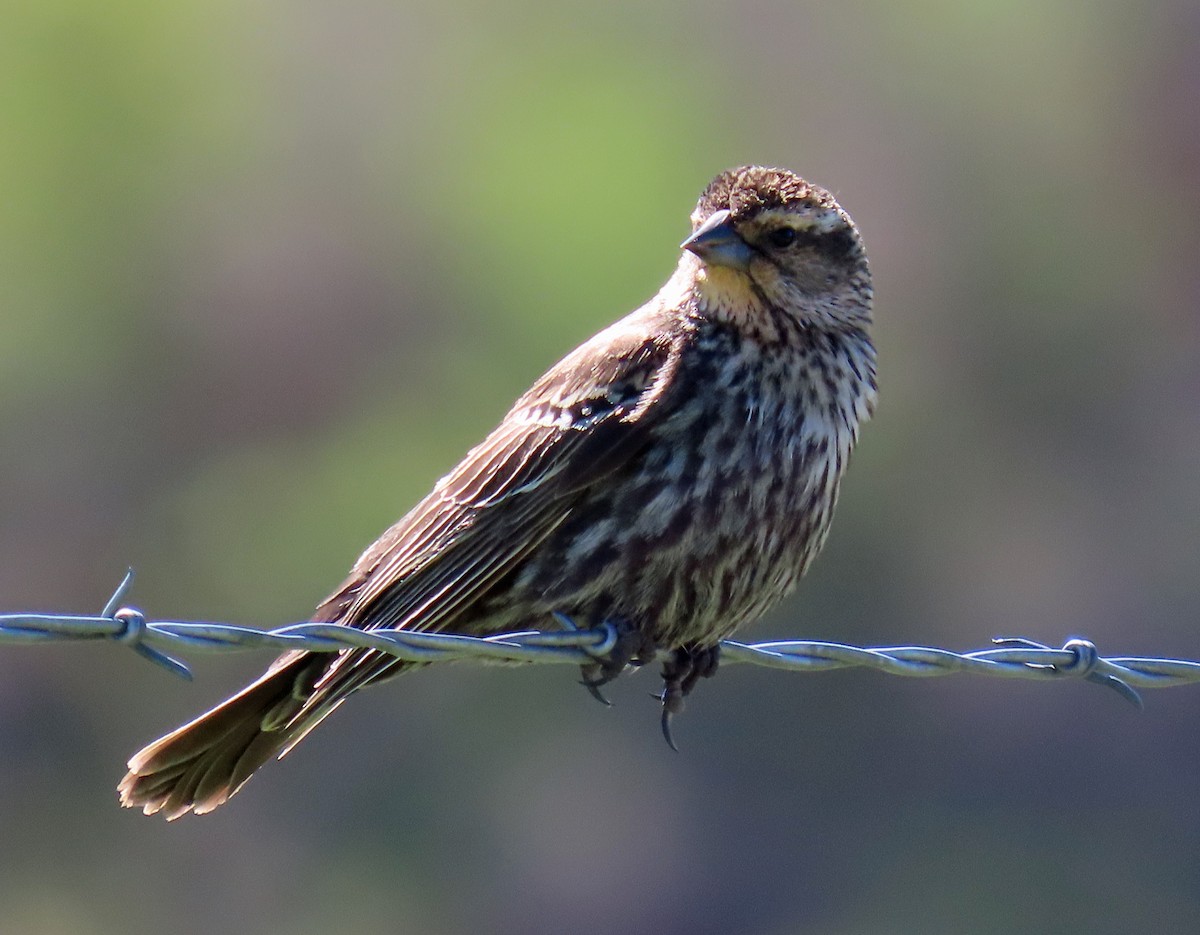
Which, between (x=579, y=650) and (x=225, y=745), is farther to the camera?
(x=225, y=745)

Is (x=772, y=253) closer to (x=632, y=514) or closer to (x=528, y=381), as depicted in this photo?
(x=632, y=514)

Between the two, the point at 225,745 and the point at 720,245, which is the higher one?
the point at 720,245

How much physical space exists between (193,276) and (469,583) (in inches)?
614

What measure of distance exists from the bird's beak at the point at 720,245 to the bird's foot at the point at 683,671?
912 mm

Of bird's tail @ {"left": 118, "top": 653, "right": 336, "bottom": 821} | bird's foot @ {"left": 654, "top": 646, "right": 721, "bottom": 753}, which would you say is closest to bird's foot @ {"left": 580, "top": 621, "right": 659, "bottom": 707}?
bird's foot @ {"left": 654, "top": 646, "right": 721, "bottom": 753}

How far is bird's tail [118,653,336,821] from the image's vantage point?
4.59 m

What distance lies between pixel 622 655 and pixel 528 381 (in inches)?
484

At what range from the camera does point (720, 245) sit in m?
5.08

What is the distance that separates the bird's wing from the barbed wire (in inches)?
9.5

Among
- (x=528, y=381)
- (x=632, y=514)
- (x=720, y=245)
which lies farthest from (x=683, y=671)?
(x=528, y=381)

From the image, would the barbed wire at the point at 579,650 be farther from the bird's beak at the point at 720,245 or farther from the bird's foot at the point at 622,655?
the bird's beak at the point at 720,245

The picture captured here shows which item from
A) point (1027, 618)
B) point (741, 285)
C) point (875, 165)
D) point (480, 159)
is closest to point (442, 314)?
point (480, 159)

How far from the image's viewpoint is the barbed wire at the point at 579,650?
3.45 m

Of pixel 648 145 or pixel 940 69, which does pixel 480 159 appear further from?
pixel 940 69
